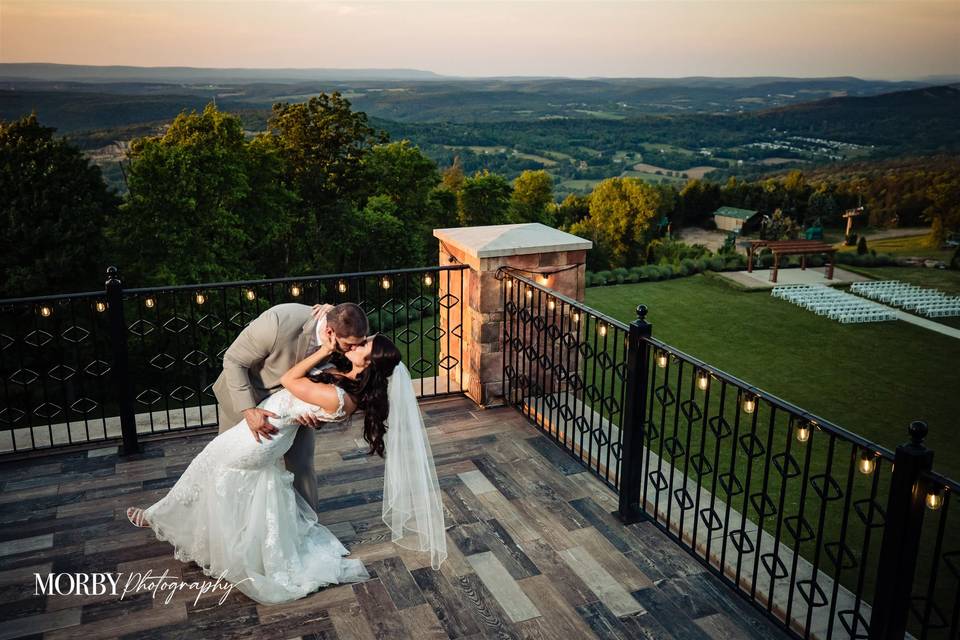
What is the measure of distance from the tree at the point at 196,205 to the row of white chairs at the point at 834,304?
22918mm

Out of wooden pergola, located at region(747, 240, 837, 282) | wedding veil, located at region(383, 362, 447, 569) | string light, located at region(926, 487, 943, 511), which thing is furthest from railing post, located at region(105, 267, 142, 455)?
wooden pergola, located at region(747, 240, 837, 282)

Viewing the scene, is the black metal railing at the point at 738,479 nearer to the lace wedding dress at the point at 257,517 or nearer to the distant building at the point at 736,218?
the lace wedding dress at the point at 257,517

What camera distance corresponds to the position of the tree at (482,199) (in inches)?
1716

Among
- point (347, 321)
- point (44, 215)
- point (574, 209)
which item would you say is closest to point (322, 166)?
point (44, 215)

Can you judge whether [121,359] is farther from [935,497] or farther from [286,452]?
[935,497]

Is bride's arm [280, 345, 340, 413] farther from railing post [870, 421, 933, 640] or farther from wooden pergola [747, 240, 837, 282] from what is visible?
wooden pergola [747, 240, 837, 282]

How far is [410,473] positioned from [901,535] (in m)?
2.33

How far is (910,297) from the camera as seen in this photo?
32.1m

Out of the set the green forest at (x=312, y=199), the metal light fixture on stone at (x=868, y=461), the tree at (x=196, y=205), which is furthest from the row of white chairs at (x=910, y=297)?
the metal light fixture on stone at (x=868, y=461)

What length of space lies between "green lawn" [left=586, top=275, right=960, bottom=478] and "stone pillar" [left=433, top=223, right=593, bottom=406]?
1377 cm

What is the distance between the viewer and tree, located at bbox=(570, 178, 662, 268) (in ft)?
184

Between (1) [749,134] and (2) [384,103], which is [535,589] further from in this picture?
(1) [749,134]

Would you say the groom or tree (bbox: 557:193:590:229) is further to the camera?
tree (bbox: 557:193:590:229)

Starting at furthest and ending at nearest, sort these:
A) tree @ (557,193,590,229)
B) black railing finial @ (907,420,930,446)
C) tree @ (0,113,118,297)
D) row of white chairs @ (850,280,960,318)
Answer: tree @ (557,193,590,229), row of white chairs @ (850,280,960,318), tree @ (0,113,118,297), black railing finial @ (907,420,930,446)
